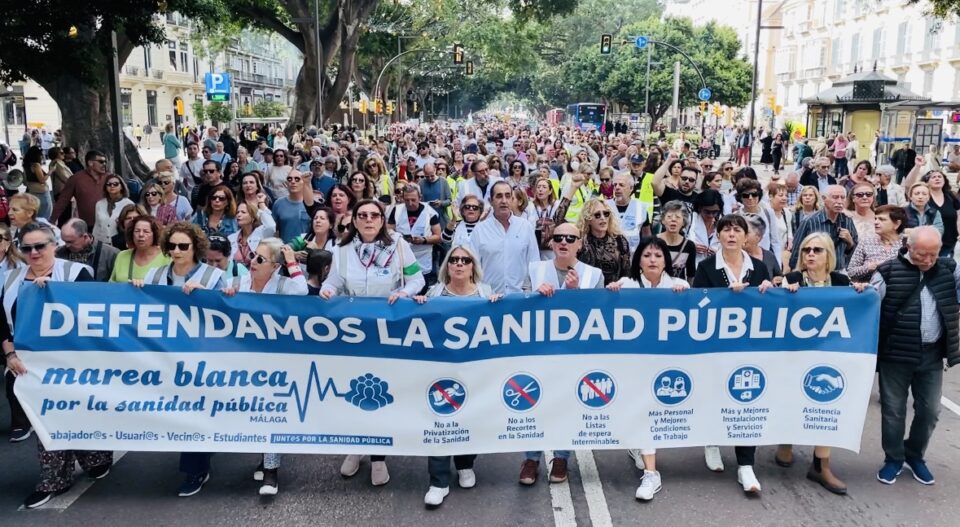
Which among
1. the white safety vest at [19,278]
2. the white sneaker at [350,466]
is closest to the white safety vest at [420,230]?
the white sneaker at [350,466]

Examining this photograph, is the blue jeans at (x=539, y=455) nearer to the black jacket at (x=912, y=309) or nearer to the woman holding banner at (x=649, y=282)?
the woman holding banner at (x=649, y=282)

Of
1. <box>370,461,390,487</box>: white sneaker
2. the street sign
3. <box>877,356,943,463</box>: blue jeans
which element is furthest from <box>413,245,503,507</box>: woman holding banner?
the street sign

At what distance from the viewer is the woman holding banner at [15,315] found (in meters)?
5.24

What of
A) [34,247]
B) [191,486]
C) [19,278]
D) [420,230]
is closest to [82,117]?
[420,230]

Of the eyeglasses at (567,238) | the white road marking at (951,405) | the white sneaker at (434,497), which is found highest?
the eyeglasses at (567,238)

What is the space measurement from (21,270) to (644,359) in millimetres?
3862

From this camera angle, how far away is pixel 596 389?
531 centimetres

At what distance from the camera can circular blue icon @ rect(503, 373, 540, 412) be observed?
5262 millimetres

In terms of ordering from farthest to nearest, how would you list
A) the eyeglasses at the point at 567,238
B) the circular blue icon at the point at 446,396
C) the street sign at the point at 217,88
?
the street sign at the point at 217,88 < the eyeglasses at the point at 567,238 < the circular blue icon at the point at 446,396

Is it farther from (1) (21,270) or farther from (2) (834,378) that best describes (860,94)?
(1) (21,270)

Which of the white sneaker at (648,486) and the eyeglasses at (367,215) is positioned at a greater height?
the eyeglasses at (367,215)

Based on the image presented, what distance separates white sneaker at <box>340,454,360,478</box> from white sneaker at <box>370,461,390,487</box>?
6.0 inches

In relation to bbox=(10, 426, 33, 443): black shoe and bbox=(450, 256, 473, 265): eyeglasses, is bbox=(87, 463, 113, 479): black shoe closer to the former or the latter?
bbox=(10, 426, 33, 443): black shoe

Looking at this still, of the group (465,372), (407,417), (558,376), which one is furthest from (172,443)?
(558,376)
